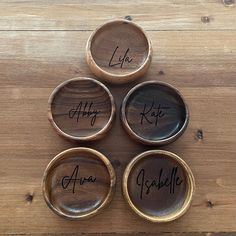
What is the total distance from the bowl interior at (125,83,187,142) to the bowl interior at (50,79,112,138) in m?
0.09

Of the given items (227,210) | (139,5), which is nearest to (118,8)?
(139,5)

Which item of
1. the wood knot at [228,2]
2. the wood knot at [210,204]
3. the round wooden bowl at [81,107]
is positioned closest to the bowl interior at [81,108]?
the round wooden bowl at [81,107]

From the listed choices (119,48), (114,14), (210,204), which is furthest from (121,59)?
(210,204)

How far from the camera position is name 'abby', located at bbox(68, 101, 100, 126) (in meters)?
1.26

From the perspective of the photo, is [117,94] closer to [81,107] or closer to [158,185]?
[81,107]

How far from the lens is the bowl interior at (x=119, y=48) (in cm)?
131

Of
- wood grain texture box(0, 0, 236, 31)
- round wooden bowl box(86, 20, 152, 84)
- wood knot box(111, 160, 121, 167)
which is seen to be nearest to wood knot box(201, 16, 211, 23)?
wood grain texture box(0, 0, 236, 31)

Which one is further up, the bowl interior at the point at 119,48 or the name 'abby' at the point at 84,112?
the bowl interior at the point at 119,48

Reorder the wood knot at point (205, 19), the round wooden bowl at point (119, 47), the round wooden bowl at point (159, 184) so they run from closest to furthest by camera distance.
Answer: the round wooden bowl at point (159, 184), the round wooden bowl at point (119, 47), the wood knot at point (205, 19)

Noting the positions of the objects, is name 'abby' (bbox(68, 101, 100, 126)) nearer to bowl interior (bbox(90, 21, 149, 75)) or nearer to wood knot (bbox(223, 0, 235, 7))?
bowl interior (bbox(90, 21, 149, 75))

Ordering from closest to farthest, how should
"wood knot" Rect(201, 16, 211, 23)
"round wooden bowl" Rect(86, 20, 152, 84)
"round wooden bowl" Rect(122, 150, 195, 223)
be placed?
1. "round wooden bowl" Rect(122, 150, 195, 223)
2. "round wooden bowl" Rect(86, 20, 152, 84)
3. "wood knot" Rect(201, 16, 211, 23)

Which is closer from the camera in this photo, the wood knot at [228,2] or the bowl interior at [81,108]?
the bowl interior at [81,108]

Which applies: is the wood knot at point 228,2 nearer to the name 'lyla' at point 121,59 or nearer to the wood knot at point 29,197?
the name 'lyla' at point 121,59

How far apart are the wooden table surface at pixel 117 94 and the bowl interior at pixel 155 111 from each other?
0.06m
